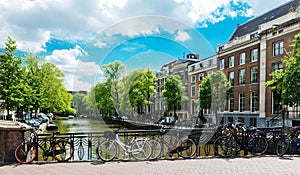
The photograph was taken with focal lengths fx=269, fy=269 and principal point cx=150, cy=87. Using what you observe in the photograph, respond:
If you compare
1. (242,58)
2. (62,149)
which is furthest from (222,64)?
(62,149)

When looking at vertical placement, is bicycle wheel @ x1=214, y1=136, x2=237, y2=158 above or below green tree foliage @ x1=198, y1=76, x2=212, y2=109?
below

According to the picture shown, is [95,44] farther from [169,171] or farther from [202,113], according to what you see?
[202,113]

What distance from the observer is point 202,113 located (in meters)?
39.3

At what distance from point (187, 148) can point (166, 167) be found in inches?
69.3

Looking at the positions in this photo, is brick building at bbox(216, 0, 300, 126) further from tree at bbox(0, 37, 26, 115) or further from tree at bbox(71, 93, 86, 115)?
tree at bbox(0, 37, 26, 115)

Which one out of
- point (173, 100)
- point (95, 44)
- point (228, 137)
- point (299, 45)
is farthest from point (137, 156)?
point (173, 100)

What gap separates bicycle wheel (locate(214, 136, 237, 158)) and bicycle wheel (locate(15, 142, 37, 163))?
5.83m

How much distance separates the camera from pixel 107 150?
839 cm

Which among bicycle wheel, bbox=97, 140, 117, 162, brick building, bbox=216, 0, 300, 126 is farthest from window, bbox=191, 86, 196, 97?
bicycle wheel, bbox=97, 140, 117, 162

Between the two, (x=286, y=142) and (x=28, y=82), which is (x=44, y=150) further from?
(x=28, y=82)

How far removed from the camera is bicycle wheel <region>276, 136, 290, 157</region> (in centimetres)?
926

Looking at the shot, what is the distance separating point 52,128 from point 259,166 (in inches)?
1165

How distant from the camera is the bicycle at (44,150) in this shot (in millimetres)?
7664

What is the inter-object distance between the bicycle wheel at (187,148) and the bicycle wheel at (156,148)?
0.74 metres
